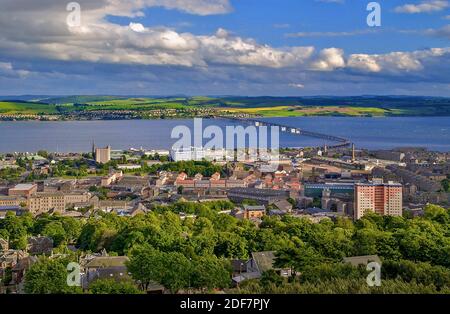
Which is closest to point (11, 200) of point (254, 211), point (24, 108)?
point (254, 211)

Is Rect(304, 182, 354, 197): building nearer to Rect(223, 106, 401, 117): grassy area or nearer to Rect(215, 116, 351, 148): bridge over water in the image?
Rect(215, 116, 351, 148): bridge over water

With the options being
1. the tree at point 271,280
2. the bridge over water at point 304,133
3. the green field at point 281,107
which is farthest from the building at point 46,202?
the green field at point 281,107

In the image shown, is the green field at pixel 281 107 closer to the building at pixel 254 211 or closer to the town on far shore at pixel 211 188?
the town on far shore at pixel 211 188

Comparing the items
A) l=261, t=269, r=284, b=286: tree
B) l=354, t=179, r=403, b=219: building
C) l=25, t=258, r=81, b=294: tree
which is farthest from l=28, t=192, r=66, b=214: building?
l=261, t=269, r=284, b=286: tree

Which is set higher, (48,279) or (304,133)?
(48,279)

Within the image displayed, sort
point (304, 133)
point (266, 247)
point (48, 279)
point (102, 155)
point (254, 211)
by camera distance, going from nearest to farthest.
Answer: point (48, 279)
point (266, 247)
point (254, 211)
point (102, 155)
point (304, 133)

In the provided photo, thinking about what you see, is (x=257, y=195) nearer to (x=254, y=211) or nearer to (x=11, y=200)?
(x=254, y=211)

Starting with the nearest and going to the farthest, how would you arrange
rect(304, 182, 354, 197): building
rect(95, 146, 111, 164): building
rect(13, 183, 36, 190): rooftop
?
rect(304, 182, 354, 197): building, rect(13, 183, 36, 190): rooftop, rect(95, 146, 111, 164): building
